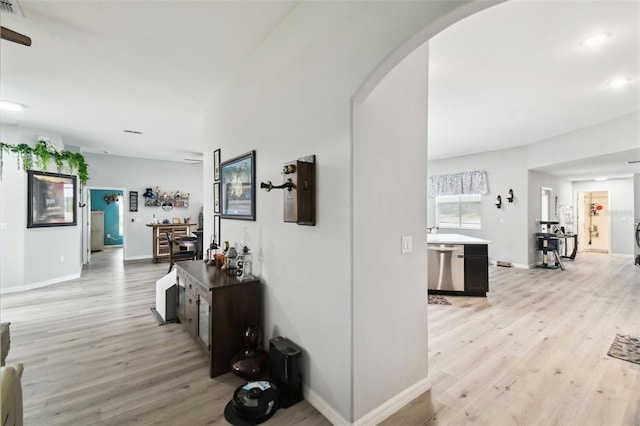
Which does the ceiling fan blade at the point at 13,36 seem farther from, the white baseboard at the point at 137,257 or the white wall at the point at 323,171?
the white baseboard at the point at 137,257

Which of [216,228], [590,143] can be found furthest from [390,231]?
[590,143]

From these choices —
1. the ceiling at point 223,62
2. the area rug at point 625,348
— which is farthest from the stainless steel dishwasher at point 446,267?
the ceiling at point 223,62

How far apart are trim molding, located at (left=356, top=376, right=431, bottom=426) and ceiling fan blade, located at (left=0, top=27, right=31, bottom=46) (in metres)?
3.83

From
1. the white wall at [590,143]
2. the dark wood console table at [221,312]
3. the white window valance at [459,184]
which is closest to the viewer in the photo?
the dark wood console table at [221,312]

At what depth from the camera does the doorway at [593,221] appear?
10172 mm

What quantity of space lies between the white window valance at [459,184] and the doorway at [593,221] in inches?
206

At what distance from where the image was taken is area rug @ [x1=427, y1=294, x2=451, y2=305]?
437 centimetres

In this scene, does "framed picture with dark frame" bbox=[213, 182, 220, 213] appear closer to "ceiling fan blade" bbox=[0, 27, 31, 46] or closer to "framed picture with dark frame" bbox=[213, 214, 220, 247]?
"framed picture with dark frame" bbox=[213, 214, 220, 247]

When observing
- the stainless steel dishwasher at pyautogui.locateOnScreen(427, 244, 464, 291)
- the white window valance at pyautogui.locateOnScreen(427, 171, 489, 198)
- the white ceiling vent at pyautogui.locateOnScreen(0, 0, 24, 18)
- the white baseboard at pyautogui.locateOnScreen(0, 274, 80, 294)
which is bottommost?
the white baseboard at pyautogui.locateOnScreen(0, 274, 80, 294)

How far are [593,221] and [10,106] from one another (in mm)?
15981

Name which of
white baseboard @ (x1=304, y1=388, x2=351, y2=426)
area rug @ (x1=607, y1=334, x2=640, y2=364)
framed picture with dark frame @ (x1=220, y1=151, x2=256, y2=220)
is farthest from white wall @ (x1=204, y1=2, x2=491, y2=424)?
area rug @ (x1=607, y1=334, x2=640, y2=364)

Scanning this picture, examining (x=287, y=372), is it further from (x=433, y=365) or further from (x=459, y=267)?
(x=459, y=267)

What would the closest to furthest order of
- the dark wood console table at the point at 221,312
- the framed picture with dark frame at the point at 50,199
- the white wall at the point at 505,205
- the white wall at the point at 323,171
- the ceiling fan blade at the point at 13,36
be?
1. the white wall at the point at 323,171
2. the ceiling fan blade at the point at 13,36
3. the dark wood console table at the point at 221,312
4. the framed picture with dark frame at the point at 50,199
5. the white wall at the point at 505,205

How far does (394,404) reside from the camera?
198 centimetres
